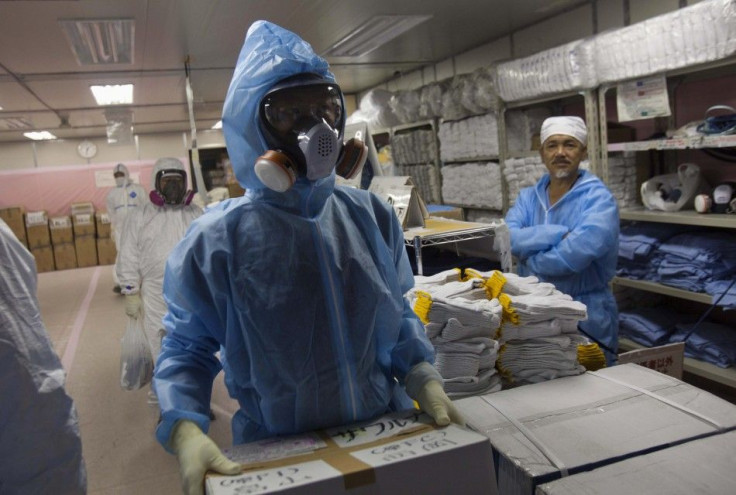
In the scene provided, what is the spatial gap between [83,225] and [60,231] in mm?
403

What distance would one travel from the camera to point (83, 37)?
3.87m

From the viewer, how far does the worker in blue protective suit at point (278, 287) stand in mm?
1192

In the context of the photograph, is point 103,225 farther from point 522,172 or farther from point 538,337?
point 538,337

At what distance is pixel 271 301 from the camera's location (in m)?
1.19

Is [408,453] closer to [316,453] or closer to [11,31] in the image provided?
[316,453]

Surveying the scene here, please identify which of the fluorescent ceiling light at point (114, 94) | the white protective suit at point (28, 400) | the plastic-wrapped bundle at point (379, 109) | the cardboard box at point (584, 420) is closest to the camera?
the cardboard box at point (584, 420)

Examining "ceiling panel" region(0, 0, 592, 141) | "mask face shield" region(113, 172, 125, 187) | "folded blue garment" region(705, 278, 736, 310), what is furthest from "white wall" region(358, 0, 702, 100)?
"mask face shield" region(113, 172, 125, 187)

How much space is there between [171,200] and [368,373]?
2954 mm

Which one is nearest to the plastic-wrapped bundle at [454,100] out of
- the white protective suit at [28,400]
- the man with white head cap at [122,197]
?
the white protective suit at [28,400]

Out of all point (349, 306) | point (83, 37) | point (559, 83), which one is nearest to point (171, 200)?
point (83, 37)

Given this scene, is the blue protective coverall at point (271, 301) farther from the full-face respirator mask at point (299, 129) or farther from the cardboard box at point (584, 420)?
the cardboard box at point (584, 420)

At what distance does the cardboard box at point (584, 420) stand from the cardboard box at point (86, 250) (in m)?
10.6

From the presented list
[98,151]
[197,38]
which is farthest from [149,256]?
[98,151]

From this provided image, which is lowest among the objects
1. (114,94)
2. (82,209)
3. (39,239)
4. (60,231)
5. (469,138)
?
(39,239)
